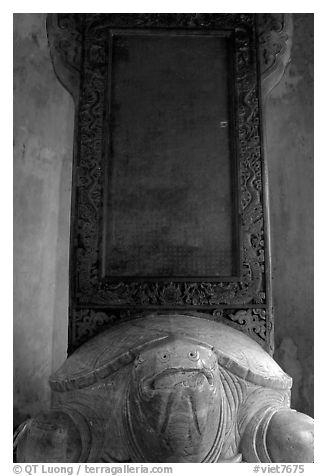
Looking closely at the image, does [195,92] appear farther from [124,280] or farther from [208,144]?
[124,280]

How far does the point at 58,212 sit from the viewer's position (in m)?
3.54

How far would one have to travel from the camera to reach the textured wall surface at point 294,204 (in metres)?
3.41

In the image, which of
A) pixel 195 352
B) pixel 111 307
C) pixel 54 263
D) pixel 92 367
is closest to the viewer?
pixel 195 352

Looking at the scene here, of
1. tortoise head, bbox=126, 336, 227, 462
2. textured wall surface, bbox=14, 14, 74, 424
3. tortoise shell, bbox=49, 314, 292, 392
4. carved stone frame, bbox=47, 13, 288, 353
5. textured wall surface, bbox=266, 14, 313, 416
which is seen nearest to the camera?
tortoise head, bbox=126, 336, 227, 462

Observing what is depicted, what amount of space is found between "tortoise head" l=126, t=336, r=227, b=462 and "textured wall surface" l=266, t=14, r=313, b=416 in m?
1.72

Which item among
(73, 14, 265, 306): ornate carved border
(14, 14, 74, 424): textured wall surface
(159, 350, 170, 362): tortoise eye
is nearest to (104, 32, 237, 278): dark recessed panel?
(73, 14, 265, 306): ornate carved border

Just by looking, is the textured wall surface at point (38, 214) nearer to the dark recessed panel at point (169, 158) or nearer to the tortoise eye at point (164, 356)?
the dark recessed panel at point (169, 158)

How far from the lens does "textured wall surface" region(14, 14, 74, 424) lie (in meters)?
3.27

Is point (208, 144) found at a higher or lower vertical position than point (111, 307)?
higher

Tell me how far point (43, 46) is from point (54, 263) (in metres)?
1.59

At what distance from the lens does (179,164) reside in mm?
2588

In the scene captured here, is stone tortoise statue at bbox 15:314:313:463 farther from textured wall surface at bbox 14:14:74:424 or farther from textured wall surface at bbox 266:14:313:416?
textured wall surface at bbox 266:14:313:416

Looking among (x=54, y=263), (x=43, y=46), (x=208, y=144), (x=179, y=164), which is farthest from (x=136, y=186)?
(x=43, y=46)

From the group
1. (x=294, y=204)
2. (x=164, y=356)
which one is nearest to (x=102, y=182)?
(x=164, y=356)
